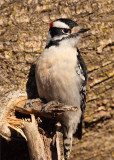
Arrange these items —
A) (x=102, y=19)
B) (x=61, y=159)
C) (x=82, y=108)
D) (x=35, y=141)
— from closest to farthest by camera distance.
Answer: (x=35, y=141), (x=61, y=159), (x=82, y=108), (x=102, y=19)

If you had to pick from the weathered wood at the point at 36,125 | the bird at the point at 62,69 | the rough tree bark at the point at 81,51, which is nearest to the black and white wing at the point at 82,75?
the bird at the point at 62,69

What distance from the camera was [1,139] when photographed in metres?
3.52

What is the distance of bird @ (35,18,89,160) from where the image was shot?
3387 mm

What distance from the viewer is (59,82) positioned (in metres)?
3.38

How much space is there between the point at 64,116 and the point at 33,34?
1327 millimetres

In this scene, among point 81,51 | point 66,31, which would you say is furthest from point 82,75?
point 66,31

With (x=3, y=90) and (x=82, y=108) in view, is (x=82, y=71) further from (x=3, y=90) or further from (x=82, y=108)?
(x=3, y=90)

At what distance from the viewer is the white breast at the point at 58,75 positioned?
11.1 ft

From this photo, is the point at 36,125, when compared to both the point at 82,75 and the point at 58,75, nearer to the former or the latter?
the point at 58,75

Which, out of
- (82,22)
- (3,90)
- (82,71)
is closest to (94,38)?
(82,22)

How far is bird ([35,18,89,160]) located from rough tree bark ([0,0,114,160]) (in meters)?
0.26

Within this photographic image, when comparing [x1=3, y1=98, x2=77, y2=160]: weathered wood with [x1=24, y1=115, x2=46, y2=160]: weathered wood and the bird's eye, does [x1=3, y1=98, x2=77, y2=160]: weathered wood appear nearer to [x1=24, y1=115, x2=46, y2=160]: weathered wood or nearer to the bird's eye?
[x1=24, y1=115, x2=46, y2=160]: weathered wood

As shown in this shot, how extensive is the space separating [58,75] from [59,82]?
0.10m

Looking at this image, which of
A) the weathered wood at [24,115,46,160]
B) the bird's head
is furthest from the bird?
the weathered wood at [24,115,46,160]
